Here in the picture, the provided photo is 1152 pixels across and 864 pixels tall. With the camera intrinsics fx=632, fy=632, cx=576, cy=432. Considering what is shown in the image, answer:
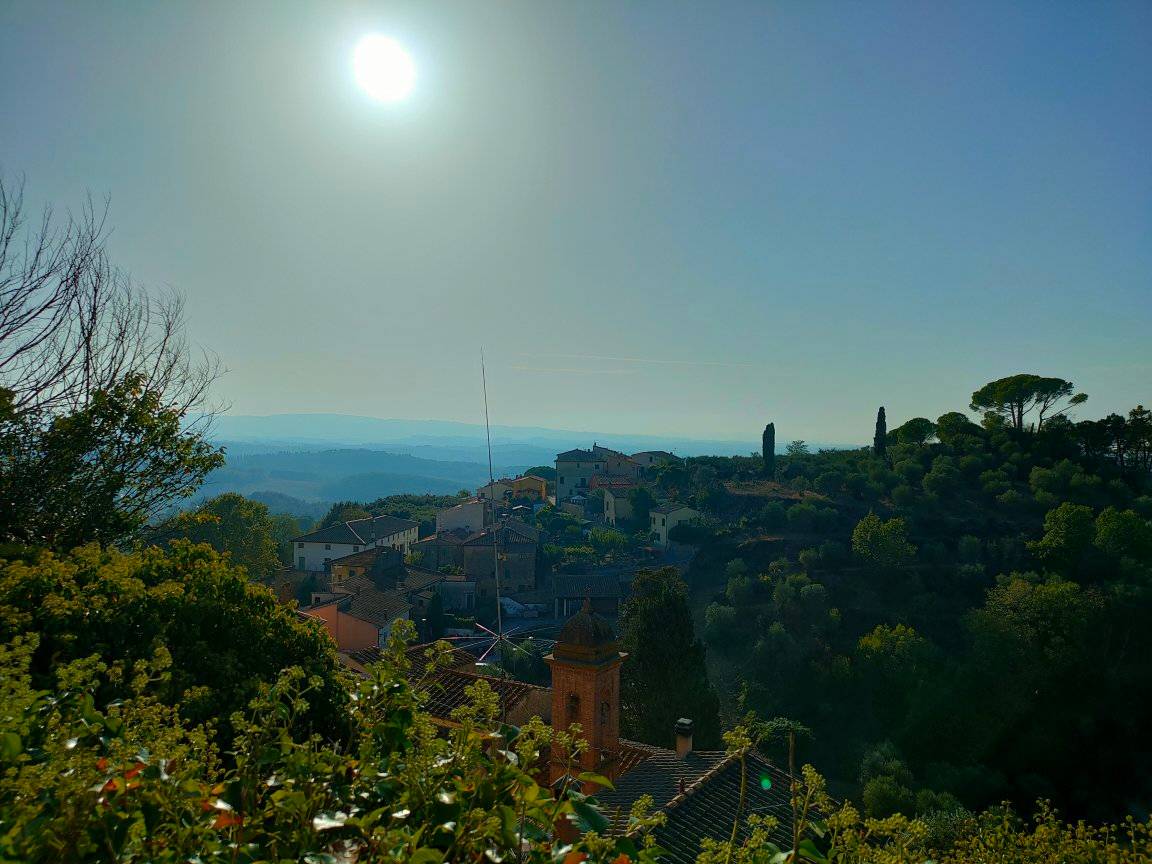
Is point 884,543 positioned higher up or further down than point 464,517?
higher up

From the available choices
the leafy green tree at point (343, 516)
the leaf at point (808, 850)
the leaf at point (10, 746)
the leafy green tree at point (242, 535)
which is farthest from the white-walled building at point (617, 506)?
the leaf at point (10, 746)

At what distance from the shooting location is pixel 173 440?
276 inches

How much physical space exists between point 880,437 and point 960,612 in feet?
53.4

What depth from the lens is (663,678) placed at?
1652 centimetres

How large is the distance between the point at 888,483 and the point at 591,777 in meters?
38.9

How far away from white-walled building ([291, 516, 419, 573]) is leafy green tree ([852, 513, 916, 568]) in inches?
1095

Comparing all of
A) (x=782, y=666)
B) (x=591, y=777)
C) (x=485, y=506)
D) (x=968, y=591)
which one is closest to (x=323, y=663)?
(x=591, y=777)

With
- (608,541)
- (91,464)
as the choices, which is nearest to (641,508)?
(608,541)

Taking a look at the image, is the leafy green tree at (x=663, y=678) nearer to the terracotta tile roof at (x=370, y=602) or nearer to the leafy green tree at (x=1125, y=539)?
Answer: the terracotta tile roof at (x=370, y=602)

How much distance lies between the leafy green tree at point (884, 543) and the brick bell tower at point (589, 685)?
2209cm

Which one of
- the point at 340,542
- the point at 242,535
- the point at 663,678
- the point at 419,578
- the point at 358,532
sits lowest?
the point at 419,578

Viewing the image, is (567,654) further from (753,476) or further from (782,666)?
(753,476)

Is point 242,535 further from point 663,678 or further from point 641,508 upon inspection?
point 641,508

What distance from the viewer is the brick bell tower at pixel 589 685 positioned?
9.71 meters
